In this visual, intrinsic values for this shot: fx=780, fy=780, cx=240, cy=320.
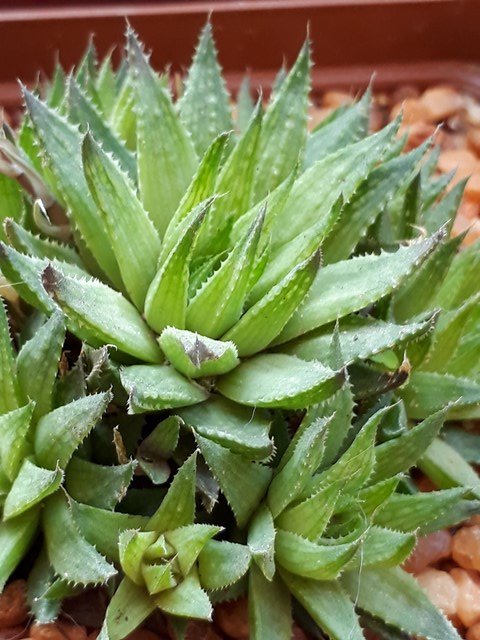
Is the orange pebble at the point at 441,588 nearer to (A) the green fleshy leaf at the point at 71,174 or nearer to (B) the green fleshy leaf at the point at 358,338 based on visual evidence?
(B) the green fleshy leaf at the point at 358,338

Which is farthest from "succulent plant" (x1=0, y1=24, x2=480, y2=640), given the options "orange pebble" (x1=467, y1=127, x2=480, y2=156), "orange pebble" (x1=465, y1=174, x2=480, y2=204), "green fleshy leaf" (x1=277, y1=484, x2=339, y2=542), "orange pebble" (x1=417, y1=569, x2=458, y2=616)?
"orange pebble" (x1=467, y1=127, x2=480, y2=156)

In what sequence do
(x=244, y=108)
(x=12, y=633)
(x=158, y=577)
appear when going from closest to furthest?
(x=158, y=577), (x=12, y=633), (x=244, y=108)

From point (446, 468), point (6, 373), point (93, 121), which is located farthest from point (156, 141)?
point (446, 468)

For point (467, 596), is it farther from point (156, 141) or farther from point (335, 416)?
point (156, 141)

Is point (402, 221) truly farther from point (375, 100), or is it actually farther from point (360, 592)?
point (375, 100)

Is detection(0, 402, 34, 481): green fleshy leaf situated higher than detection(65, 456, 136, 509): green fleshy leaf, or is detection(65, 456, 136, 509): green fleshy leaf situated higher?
detection(0, 402, 34, 481): green fleshy leaf

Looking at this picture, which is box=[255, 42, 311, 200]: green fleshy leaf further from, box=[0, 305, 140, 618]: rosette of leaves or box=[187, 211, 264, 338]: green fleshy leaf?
box=[0, 305, 140, 618]: rosette of leaves
